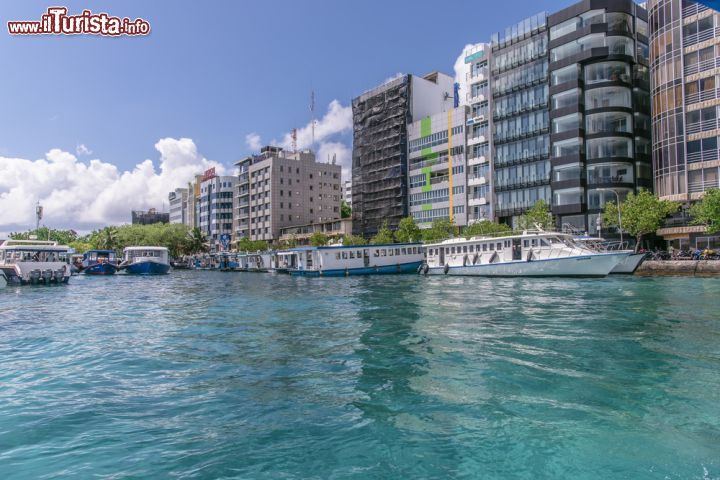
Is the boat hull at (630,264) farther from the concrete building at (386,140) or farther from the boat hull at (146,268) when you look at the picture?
the boat hull at (146,268)

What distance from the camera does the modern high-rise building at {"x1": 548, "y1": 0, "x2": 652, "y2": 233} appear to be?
60156 millimetres

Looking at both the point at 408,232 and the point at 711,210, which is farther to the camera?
the point at 408,232

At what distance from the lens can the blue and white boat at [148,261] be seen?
69.5m

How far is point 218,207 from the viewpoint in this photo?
14325 centimetres

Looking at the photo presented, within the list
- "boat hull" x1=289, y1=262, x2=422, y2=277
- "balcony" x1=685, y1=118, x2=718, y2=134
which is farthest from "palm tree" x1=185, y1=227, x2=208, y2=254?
"balcony" x1=685, y1=118, x2=718, y2=134

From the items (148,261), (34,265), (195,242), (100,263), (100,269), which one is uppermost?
(195,242)

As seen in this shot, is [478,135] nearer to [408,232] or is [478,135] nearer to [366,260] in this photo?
[408,232]

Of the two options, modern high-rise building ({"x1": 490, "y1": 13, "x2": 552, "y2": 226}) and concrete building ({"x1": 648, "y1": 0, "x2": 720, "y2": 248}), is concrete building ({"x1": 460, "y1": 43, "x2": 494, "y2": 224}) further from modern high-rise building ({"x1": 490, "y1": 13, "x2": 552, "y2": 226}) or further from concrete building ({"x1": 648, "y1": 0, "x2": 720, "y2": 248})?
concrete building ({"x1": 648, "y1": 0, "x2": 720, "y2": 248})

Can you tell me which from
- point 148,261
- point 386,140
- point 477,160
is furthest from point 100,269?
point 477,160

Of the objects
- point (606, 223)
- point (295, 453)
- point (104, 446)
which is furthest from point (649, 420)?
point (606, 223)

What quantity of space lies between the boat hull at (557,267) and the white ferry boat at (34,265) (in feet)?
128

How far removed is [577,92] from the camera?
204ft

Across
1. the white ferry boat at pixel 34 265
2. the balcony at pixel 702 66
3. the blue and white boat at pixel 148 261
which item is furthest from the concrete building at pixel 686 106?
the blue and white boat at pixel 148 261

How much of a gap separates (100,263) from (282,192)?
52479 mm
